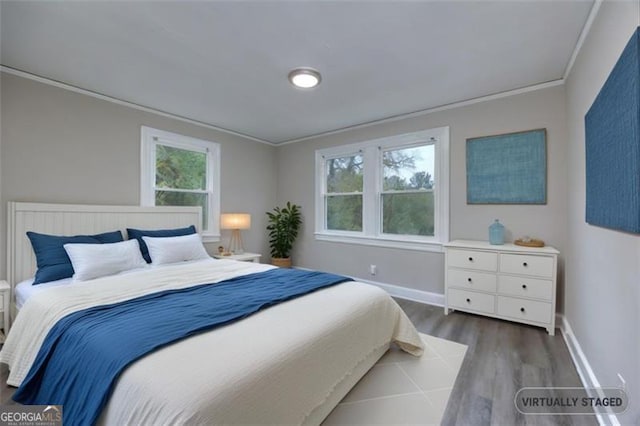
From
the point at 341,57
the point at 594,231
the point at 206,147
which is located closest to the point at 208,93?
the point at 206,147

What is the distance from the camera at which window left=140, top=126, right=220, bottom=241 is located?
11.9ft

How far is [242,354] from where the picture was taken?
1240mm

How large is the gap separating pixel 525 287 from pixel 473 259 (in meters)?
0.51

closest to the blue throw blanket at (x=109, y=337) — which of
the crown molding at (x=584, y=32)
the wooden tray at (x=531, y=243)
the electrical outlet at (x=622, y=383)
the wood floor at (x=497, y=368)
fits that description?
the wood floor at (x=497, y=368)

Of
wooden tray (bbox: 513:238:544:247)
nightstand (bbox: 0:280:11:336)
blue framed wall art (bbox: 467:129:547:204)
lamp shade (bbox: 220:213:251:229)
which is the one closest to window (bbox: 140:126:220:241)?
lamp shade (bbox: 220:213:251:229)

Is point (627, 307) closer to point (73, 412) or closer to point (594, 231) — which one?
point (594, 231)

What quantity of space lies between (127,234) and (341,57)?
2.99 meters

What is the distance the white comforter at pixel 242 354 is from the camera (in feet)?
3.38

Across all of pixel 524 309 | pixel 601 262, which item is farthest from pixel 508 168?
pixel 601 262

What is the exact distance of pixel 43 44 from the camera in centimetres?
223

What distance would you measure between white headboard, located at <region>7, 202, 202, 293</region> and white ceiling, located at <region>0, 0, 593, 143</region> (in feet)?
4.24

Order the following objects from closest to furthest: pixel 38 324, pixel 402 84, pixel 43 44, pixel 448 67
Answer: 1. pixel 38 324
2. pixel 43 44
3. pixel 448 67
4. pixel 402 84

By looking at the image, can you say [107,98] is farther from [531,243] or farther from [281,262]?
[531,243]

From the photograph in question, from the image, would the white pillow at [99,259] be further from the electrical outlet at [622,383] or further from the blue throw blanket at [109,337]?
the electrical outlet at [622,383]
